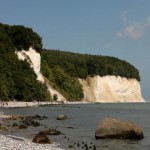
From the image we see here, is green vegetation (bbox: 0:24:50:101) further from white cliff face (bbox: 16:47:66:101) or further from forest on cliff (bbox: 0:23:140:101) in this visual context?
white cliff face (bbox: 16:47:66:101)

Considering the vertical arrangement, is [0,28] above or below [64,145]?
above

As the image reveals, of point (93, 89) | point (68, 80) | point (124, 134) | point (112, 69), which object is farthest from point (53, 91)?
point (124, 134)

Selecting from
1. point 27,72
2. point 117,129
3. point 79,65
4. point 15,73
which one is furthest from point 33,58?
point 117,129

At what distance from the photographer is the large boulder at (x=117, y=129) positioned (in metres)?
33.7

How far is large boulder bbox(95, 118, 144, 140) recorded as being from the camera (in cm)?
3372

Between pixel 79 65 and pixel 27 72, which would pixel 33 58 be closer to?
pixel 27 72

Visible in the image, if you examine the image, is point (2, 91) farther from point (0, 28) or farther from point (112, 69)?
point (112, 69)

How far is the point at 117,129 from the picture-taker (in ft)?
112

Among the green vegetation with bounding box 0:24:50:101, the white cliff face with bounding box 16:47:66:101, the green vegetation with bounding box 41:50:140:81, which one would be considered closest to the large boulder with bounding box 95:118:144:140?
the green vegetation with bounding box 0:24:50:101

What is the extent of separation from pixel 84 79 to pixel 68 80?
27423 mm

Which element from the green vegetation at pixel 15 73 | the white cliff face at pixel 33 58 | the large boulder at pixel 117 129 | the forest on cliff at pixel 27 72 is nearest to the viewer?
the large boulder at pixel 117 129

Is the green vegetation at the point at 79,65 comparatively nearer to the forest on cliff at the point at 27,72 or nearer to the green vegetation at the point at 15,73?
the forest on cliff at the point at 27,72

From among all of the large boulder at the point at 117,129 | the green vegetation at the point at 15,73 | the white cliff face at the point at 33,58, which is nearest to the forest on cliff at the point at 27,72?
the green vegetation at the point at 15,73

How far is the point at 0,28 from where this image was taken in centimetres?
12700
